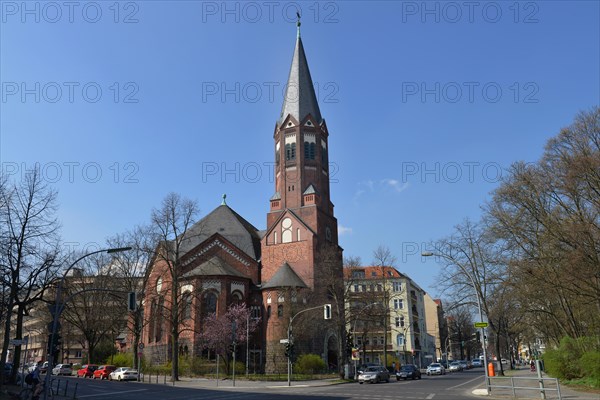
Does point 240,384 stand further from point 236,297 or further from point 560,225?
point 560,225

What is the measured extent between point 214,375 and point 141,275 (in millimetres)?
14231

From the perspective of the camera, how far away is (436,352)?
11625 centimetres

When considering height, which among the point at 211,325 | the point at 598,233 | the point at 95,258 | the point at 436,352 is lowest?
the point at 436,352

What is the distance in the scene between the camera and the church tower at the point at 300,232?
1924 inches

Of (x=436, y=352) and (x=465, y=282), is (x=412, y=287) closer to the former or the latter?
(x=436, y=352)

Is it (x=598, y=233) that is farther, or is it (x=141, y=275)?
(x=141, y=275)

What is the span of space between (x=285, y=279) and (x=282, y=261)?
3648mm

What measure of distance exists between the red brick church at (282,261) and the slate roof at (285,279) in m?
0.11

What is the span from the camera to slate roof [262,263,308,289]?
166ft

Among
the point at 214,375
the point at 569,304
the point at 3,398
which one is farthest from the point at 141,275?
the point at 569,304

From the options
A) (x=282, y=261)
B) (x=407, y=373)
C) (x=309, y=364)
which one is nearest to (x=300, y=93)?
(x=282, y=261)

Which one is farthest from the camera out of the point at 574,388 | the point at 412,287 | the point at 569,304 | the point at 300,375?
the point at 412,287

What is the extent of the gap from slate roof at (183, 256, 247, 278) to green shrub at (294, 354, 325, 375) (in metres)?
12.0

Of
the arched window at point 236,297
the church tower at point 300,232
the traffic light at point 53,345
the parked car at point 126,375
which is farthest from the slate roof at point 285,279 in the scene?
the traffic light at point 53,345
